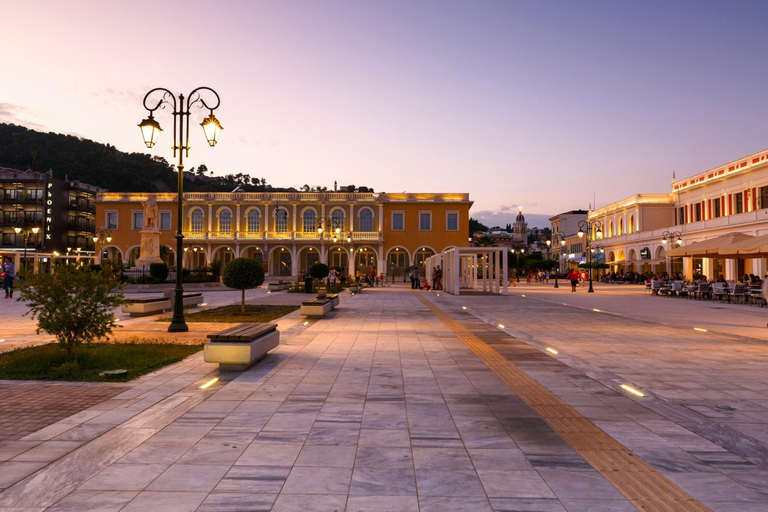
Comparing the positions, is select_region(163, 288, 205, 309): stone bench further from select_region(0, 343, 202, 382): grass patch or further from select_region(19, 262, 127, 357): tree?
select_region(19, 262, 127, 357): tree

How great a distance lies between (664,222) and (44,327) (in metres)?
57.6

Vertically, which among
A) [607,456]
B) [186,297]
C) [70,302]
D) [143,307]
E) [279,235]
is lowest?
[607,456]

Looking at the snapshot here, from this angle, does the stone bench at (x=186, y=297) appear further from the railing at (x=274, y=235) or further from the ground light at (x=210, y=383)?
the railing at (x=274, y=235)

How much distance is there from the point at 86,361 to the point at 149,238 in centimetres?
2725

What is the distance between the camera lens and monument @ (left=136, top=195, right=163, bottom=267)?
31312mm

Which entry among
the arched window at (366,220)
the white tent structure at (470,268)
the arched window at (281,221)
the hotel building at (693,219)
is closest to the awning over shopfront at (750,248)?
the white tent structure at (470,268)

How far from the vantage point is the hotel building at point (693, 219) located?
3603cm

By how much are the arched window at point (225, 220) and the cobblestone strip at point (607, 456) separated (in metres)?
50.6

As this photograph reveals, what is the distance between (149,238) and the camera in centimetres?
3212

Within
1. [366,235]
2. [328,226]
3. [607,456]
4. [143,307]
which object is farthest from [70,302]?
[366,235]

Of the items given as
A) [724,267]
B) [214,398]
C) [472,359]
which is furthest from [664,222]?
[214,398]

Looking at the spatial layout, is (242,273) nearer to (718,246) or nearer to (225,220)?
(718,246)

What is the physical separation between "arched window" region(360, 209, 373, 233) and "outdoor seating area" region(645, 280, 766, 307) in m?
28.9

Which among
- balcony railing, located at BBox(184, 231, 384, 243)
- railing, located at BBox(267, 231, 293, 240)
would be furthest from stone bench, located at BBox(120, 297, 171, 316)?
railing, located at BBox(267, 231, 293, 240)
